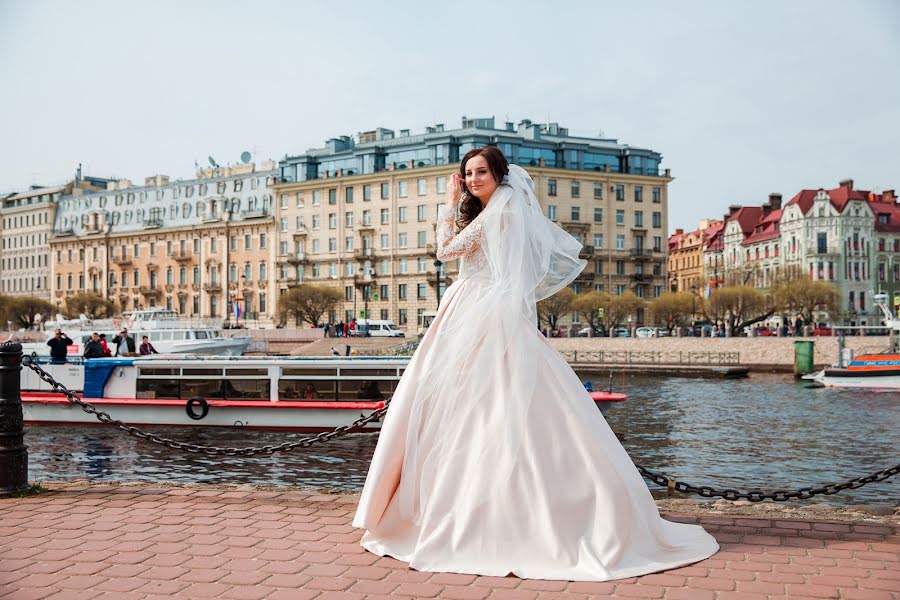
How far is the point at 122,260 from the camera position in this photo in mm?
87375

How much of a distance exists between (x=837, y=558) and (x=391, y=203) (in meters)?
70.0

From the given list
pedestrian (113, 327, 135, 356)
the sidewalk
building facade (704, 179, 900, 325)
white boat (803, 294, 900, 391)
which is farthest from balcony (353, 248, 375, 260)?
the sidewalk

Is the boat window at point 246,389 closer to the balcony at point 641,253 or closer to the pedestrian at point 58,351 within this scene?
the pedestrian at point 58,351

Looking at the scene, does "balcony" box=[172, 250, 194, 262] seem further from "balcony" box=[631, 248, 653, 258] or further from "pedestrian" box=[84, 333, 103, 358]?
"pedestrian" box=[84, 333, 103, 358]

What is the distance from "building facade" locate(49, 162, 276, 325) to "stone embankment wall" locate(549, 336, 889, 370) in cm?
3677

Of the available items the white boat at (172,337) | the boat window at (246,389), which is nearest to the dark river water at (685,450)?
the boat window at (246,389)

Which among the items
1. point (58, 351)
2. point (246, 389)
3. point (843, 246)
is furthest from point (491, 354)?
point (843, 246)

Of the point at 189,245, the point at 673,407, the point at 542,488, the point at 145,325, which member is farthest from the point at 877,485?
the point at 189,245

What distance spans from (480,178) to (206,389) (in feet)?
51.3

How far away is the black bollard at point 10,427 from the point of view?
20.6 ft

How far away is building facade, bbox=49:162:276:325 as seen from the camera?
79938 millimetres

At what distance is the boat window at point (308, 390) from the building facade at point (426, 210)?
50.7 meters

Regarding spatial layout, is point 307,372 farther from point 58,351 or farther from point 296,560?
point 296,560

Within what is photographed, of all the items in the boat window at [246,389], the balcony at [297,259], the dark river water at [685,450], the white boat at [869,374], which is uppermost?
the balcony at [297,259]
